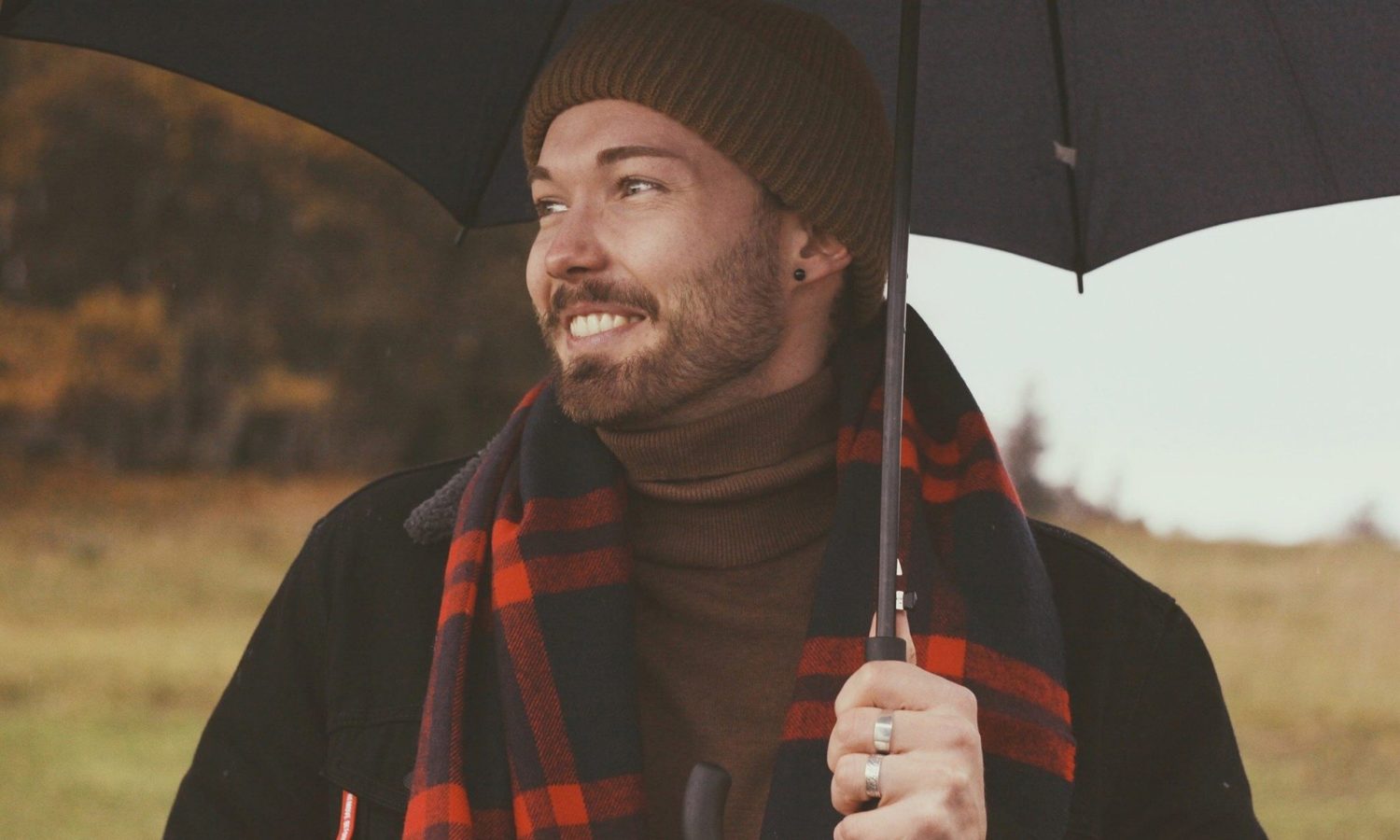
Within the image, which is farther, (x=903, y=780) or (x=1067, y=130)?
(x=1067, y=130)

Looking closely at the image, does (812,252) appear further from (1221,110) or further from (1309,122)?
(1309,122)

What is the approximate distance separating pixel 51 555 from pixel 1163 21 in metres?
13.4

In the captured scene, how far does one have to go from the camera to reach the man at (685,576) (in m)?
2.24

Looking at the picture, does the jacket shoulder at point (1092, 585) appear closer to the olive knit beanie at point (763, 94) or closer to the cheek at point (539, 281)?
the olive knit beanie at point (763, 94)

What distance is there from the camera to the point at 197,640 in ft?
41.7

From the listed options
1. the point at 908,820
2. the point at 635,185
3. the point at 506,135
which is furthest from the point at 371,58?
the point at 908,820

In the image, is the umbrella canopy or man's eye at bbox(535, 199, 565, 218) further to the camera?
man's eye at bbox(535, 199, 565, 218)

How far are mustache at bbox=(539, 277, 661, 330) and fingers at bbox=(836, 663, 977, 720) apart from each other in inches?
30.6

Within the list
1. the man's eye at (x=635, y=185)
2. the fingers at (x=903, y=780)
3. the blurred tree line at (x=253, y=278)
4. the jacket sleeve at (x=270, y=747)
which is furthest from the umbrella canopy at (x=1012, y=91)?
the blurred tree line at (x=253, y=278)

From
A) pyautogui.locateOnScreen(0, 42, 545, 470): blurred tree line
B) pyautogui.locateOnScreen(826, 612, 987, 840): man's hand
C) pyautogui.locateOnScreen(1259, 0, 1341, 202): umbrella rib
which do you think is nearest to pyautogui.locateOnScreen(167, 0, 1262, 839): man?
pyautogui.locateOnScreen(826, 612, 987, 840): man's hand

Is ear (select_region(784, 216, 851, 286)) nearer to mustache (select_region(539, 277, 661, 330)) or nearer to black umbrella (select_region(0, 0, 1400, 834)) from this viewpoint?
black umbrella (select_region(0, 0, 1400, 834))

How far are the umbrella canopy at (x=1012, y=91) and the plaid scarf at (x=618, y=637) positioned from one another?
41cm

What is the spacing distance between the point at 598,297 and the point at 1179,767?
Answer: 1069 mm

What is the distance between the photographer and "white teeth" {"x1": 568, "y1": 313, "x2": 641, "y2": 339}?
2.38 metres
